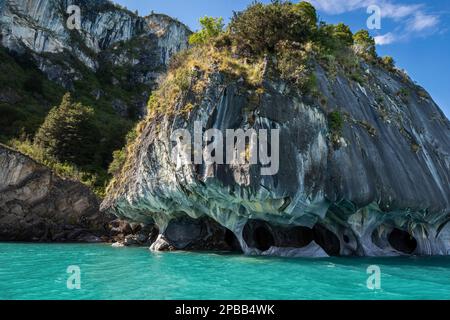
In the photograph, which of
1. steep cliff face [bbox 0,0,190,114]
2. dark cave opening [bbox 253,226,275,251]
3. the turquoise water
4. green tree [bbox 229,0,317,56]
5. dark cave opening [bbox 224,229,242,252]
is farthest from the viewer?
steep cliff face [bbox 0,0,190,114]

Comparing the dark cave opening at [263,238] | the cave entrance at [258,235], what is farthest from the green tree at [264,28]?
the dark cave opening at [263,238]

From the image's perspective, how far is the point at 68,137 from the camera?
50562 mm

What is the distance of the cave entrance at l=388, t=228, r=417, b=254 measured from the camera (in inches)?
1161

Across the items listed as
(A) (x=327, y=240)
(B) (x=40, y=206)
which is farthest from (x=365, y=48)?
(B) (x=40, y=206)

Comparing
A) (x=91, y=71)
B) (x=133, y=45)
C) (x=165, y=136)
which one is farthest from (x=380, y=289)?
(x=133, y=45)

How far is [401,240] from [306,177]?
12.8 m

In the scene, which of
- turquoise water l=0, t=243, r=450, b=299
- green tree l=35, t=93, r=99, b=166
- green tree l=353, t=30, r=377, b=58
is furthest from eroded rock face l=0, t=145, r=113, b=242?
green tree l=353, t=30, r=377, b=58

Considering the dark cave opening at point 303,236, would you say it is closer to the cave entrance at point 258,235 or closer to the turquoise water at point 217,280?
the cave entrance at point 258,235

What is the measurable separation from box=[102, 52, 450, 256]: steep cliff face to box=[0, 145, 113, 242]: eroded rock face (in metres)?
11.2

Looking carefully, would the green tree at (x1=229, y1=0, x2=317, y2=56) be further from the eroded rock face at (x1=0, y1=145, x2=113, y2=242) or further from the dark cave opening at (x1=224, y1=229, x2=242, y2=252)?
the eroded rock face at (x1=0, y1=145, x2=113, y2=242)

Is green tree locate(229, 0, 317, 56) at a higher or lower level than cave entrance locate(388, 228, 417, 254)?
higher

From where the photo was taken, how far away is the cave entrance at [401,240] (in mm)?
29500
